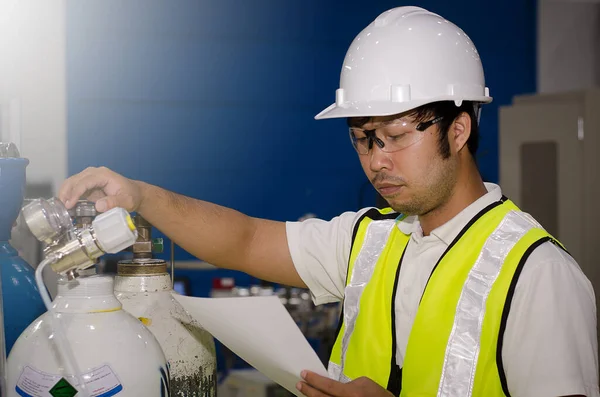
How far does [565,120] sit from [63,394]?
2.87m

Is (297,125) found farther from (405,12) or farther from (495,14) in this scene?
(405,12)

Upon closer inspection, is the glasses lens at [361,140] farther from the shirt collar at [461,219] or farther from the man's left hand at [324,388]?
the man's left hand at [324,388]

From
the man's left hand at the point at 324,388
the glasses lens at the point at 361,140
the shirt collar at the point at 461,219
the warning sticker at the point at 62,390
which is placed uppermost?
the glasses lens at the point at 361,140

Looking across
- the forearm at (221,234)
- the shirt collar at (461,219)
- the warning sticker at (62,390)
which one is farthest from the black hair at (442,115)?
the warning sticker at (62,390)

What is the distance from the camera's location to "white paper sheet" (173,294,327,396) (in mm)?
1012

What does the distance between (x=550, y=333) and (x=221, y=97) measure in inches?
128

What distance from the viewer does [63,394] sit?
868mm

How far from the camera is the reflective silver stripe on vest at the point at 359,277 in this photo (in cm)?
155

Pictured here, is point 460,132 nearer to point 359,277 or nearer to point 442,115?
point 442,115

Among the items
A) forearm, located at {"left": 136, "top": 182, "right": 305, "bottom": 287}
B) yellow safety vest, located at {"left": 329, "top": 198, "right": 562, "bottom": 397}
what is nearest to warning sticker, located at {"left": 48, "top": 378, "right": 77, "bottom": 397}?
forearm, located at {"left": 136, "top": 182, "right": 305, "bottom": 287}

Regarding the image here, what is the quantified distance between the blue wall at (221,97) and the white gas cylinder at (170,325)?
3.00m

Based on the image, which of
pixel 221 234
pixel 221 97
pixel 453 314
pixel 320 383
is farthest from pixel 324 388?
pixel 221 97

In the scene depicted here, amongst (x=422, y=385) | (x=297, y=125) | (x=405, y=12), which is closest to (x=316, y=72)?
(x=297, y=125)

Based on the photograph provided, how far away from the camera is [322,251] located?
5.51 ft
